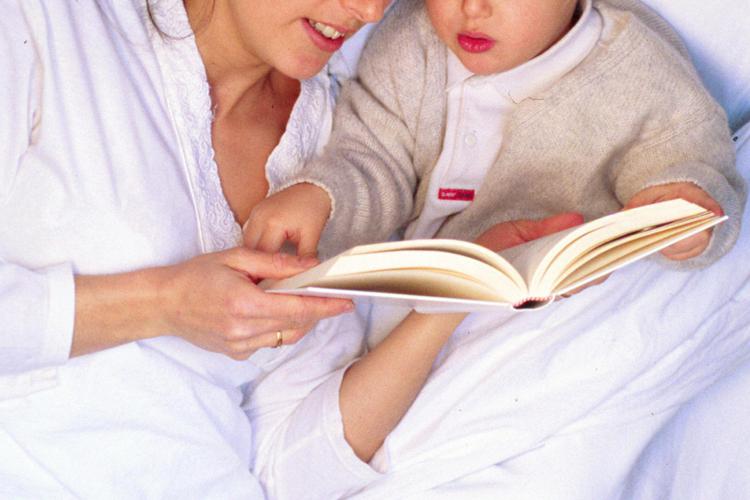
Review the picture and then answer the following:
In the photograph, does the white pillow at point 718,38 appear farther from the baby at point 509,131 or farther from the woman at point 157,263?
the woman at point 157,263

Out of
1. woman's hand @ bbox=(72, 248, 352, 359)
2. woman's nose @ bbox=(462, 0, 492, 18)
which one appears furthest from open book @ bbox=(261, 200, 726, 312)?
woman's nose @ bbox=(462, 0, 492, 18)

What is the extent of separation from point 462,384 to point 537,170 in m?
0.36

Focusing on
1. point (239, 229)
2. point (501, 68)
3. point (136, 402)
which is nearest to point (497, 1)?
point (501, 68)

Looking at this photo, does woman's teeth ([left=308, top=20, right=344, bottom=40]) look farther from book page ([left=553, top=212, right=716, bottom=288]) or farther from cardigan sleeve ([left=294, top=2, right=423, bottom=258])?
book page ([left=553, top=212, right=716, bottom=288])

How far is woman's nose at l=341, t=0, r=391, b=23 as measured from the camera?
44.4 inches

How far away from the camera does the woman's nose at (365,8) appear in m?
1.13

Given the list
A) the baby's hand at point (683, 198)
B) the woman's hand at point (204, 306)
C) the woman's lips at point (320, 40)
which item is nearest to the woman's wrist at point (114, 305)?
the woman's hand at point (204, 306)

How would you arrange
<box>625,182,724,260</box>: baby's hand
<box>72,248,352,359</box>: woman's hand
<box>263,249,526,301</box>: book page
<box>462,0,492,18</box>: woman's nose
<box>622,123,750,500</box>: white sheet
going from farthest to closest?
<box>622,123,750,500</box>: white sheet → <box>462,0,492,18</box>: woman's nose → <box>625,182,724,260</box>: baby's hand → <box>72,248,352,359</box>: woman's hand → <box>263,249,526,301</box>: book page

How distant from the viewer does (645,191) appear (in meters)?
1.12

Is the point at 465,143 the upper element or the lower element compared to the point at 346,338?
upper

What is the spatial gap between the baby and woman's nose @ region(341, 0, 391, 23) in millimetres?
136

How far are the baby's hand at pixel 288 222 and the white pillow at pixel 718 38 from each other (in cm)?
68

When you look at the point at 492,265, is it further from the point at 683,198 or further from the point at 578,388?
the point at 578,388

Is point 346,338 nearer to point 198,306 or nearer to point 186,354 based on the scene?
point 186,354
